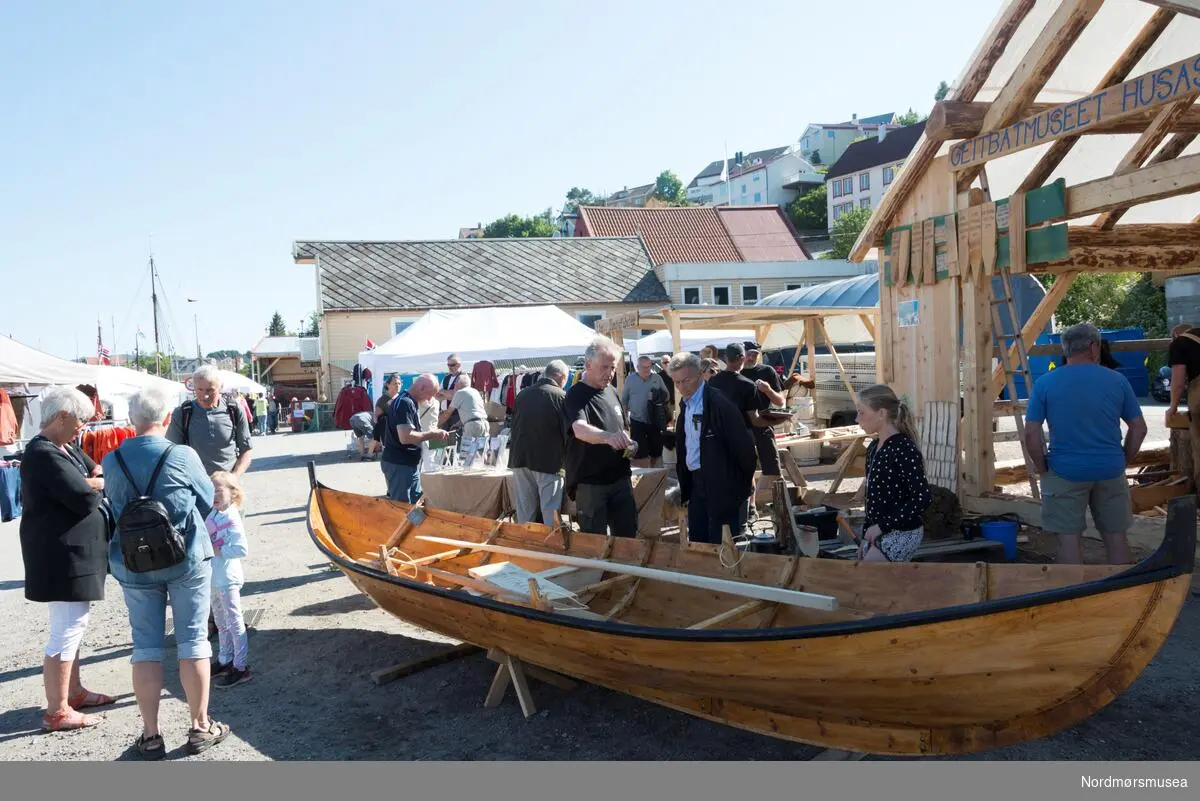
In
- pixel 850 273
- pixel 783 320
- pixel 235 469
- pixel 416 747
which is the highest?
pixel 850 273

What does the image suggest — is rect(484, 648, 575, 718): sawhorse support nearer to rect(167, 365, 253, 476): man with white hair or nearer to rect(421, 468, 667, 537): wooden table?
rect(167, 365, 253, 476): man with white hair

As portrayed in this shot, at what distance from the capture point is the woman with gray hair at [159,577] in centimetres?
395

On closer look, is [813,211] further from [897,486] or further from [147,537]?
[147,537]

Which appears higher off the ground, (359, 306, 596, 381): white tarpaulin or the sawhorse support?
(359, 306, 596, 381): white tarpaulin

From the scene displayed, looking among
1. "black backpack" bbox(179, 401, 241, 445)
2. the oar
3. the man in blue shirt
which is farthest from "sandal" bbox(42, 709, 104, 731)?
the man in blue shirt

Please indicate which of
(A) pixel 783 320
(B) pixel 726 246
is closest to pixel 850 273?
(B) pixel 726 246

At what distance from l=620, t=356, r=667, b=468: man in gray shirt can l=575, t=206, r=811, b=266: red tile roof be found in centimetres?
2685

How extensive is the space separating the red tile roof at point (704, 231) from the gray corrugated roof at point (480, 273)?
4.05 metres

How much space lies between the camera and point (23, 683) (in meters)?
5.25

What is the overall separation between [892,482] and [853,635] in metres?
1.13

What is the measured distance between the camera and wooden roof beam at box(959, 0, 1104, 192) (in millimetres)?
6309

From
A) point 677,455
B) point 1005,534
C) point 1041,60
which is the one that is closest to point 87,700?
point 677,455
